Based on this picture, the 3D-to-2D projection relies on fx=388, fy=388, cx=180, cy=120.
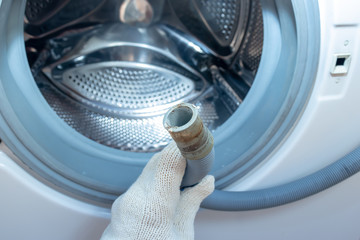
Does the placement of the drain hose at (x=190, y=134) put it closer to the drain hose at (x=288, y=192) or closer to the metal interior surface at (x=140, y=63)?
the drain hose at (x=288, y=192)

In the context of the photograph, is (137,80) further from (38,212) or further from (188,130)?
(188,130)

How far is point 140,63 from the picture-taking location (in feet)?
2.78

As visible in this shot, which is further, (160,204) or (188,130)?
(160,204)

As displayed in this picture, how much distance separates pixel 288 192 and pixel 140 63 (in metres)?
0.41

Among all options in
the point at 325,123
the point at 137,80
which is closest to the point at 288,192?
the point at 325,123

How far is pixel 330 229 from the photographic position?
2.48ft

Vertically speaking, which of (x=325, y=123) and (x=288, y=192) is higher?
(x=325, y=123)

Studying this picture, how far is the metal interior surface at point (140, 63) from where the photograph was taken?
0.76m

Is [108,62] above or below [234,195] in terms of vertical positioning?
above

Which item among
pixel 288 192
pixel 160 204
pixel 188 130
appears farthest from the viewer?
pixel 288 192

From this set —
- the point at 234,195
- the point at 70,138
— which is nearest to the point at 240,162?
the point at 234,195

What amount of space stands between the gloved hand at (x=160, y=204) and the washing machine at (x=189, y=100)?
0.08 m

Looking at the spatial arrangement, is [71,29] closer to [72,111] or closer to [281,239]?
[72,111]

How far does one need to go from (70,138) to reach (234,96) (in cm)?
34
